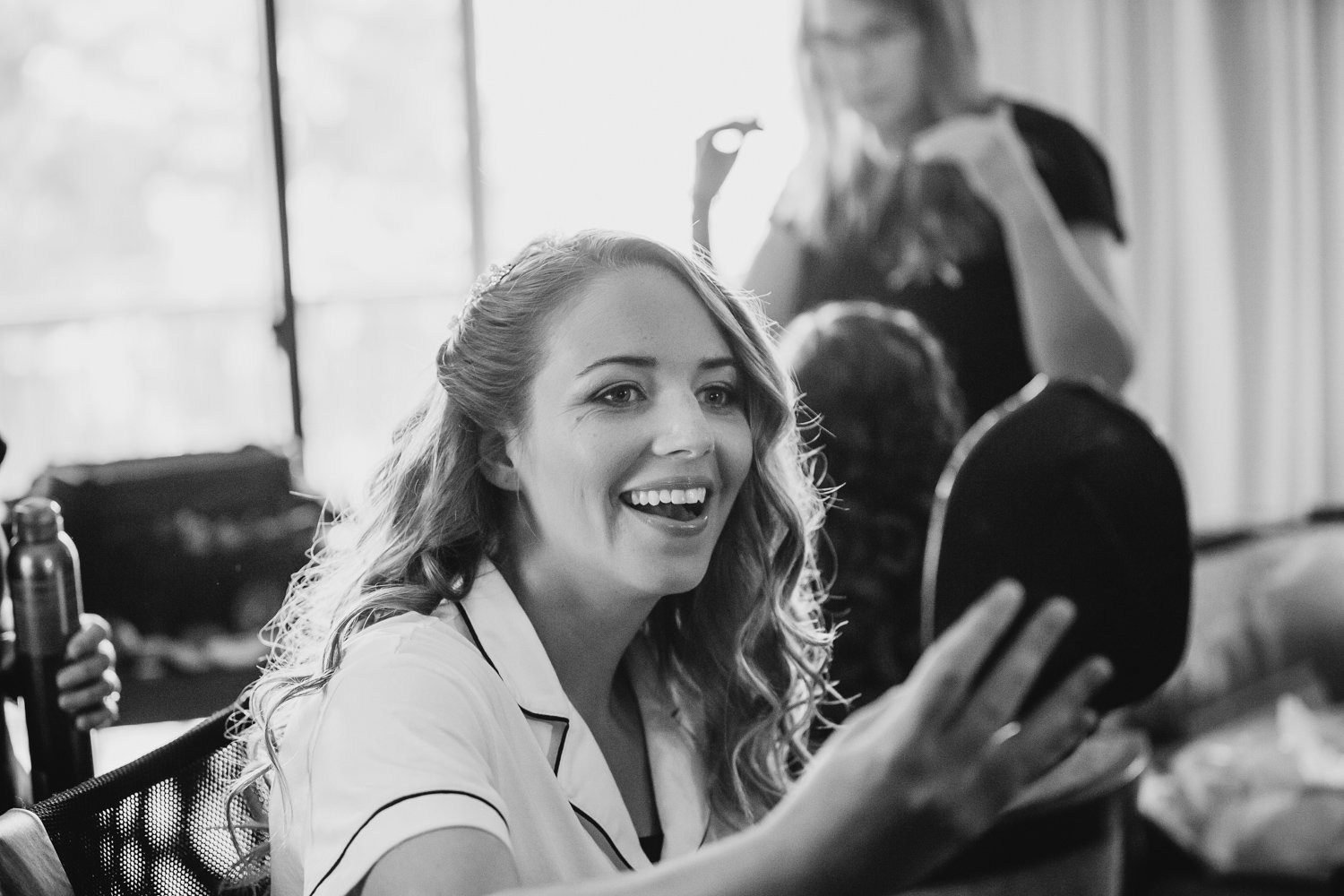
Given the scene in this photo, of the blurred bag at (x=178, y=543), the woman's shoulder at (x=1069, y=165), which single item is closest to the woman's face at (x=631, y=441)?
the blurred bag at (x=178, y=543)

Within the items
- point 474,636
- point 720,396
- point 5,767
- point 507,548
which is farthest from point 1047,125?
point 5,767

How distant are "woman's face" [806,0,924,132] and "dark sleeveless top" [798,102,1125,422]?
180 mm

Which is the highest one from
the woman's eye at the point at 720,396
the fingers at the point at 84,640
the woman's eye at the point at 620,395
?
the woman's eye at the point at 620,395

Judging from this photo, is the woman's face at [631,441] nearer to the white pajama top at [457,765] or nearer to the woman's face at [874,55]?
the white pajama top at [457,765]

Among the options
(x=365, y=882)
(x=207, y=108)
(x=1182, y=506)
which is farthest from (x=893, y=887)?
(x=207, y=108)

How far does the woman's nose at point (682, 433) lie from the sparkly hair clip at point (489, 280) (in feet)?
0.74

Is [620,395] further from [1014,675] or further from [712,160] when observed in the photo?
[1014,675]

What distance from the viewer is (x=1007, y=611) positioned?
1.86 ft

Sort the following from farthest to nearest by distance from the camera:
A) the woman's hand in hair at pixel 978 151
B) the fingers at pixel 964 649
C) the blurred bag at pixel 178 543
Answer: the woman's hand in hair at pixel 978 151 < the blurred bag at pixel 178 543 < the fingers at pixel 964 649

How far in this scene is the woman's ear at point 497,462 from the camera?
1212 millimetres

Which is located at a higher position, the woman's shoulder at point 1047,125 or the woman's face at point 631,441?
the woman's shoulder at point 1047,125

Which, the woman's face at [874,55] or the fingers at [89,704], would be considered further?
the woman's face at [874,55]

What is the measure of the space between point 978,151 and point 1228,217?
1083mm

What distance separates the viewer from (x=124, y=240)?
4965mm
